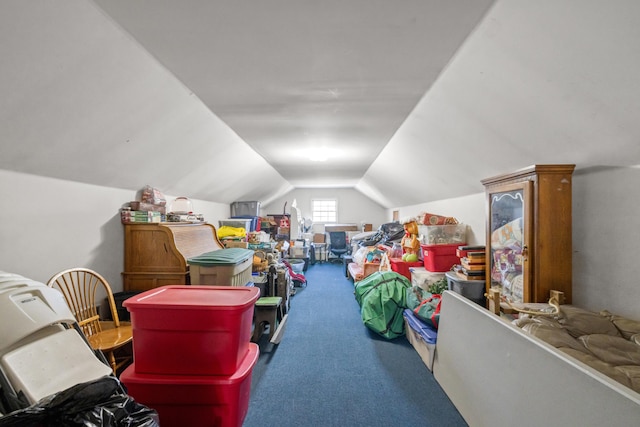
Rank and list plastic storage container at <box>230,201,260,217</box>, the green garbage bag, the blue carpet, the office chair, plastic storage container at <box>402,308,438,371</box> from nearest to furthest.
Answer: the blue carpet < plastic storage container at <box>402,308,438,371</box> < the green garbage bag < plastic storage container at <box>230,201,260,217</box> < the office chair

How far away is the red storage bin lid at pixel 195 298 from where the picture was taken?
1213 millimetres

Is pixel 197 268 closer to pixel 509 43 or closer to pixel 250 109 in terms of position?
pixel 250 109

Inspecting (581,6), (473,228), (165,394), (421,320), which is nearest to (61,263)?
(165,394)

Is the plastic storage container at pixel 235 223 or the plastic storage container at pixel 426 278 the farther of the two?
the plastic storage container at pixel 235 223

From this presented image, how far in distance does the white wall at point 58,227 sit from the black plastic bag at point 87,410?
137cm

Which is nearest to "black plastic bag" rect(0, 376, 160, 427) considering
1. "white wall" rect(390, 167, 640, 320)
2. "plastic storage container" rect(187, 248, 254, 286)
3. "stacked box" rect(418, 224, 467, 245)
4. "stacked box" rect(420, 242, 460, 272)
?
"plastic storage container" rect(187, 248, 254, 286)

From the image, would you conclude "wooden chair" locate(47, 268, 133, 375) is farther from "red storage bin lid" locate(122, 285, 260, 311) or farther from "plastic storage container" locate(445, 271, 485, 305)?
"plastic storage container" locate(445, 271, 485, 305)

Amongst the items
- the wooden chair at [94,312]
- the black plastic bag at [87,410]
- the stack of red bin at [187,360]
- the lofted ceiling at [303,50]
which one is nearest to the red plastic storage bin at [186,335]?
the stack of red bin at [187,360]

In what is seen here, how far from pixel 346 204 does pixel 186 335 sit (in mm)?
7286

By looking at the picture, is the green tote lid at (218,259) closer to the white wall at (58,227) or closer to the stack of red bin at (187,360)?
the white wall at (58,227)

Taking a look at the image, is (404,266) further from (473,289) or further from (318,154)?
(318,154)

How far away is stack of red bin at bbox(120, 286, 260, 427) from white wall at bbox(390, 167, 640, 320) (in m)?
1.88

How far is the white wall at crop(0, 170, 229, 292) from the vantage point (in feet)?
5.12

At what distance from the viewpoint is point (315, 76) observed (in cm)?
164
